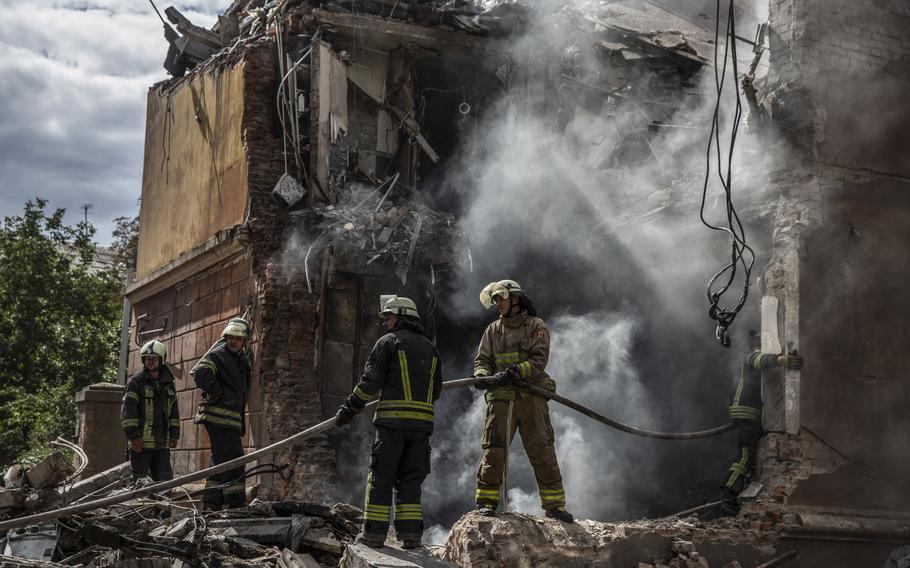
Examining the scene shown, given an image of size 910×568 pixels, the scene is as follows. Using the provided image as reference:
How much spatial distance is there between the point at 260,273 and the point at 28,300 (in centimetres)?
1267

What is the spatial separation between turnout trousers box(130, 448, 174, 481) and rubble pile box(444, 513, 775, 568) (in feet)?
12.3

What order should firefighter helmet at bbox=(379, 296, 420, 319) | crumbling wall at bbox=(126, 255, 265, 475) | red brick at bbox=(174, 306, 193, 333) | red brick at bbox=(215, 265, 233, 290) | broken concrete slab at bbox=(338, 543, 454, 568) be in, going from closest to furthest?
broken concrete slab at bbox=(338, 543, 454, 568) < firefighter helmet at bbox=(379, 296, 420, 319) < crumbling wall at bbox=(126, 255, 265, 475) < red brick at bbox=(215, 265, 233, 290) < red brick at bbox=(174, 306, 193, 333)

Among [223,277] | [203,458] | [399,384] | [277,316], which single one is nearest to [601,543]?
[399,384]

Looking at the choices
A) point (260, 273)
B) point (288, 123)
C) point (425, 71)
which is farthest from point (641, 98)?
point (260, 273)

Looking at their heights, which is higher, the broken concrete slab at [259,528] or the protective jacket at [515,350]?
the protective jacket at [515,350]

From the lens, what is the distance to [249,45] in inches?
464

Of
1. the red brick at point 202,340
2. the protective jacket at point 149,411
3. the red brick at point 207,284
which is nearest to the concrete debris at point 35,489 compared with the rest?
the protective jacket at point 149,411

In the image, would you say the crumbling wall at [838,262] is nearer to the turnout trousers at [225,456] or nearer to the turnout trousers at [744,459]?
the turnout trousers at [744,459]

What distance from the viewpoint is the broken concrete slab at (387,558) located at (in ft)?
19.2

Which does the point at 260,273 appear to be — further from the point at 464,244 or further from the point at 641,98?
the point at 641,98

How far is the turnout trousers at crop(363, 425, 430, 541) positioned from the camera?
641 cm

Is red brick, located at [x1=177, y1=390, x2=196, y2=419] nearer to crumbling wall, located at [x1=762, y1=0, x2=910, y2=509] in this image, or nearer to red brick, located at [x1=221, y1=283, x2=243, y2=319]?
red brick, located at [x1=221, y1=283, x2=243, y2=319]

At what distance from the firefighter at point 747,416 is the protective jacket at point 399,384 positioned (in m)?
3.36

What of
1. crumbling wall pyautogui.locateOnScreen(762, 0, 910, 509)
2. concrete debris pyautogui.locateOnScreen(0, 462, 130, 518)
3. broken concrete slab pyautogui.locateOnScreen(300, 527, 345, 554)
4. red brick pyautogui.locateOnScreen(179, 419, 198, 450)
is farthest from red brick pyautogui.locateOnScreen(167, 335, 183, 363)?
crumbling wall pyautogui.locateOnScreen(762, 0, 910, 509)
